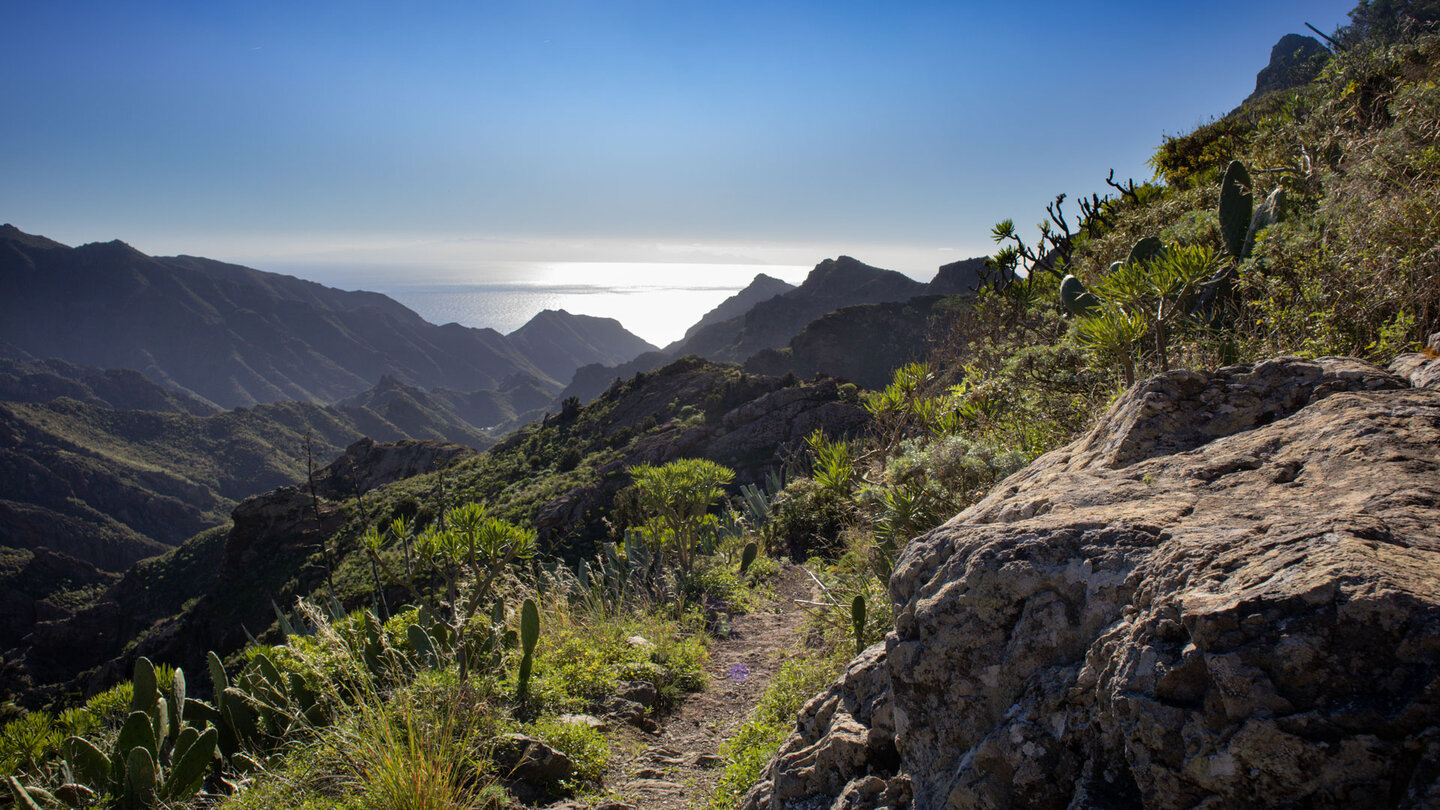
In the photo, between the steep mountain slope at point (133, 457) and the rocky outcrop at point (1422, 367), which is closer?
the rocky outcrop at point (1422, 367)

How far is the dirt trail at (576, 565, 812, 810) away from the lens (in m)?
3.37

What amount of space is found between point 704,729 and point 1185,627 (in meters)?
3.63

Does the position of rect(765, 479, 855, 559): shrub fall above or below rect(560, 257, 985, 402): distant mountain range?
below

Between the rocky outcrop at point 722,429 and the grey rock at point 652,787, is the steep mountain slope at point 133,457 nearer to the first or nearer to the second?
the rocky outcrop at point 722,429

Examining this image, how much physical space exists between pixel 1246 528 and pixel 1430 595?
1.46ft

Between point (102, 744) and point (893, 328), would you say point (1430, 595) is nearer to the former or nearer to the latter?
point (102, 744)

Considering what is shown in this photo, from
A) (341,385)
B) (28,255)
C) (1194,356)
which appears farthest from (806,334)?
(28,255)

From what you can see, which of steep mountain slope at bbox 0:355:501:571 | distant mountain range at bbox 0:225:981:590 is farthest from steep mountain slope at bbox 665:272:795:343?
steep mountain slope at bbox 0:355:501:571

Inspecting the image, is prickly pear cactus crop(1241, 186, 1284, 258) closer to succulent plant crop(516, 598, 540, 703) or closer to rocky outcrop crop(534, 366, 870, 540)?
succulent plant crop(516, 598, 540, 703)

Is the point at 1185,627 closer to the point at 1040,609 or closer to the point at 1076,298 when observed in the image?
the point at 1040,609

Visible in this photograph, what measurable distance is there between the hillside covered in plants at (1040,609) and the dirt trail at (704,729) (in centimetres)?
4

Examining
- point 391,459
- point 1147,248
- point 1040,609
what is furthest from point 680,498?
point 391,459

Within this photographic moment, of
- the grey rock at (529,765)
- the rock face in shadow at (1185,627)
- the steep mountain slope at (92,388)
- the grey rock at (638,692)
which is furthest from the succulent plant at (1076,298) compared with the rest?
the steep mountain slope at (92,388)

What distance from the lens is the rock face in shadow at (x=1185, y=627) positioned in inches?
43.0
